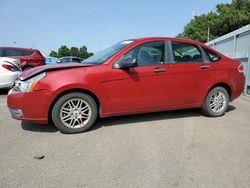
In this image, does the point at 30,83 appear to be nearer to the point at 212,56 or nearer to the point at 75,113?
the point at 75,113

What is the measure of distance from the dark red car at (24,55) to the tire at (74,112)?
8.38 metres

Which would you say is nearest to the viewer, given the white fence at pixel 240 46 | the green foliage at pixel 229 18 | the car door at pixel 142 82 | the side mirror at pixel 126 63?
the side mirror at pixel 126 63

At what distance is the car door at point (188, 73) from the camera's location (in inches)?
182

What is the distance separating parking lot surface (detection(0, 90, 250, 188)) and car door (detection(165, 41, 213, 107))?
0.47 meters

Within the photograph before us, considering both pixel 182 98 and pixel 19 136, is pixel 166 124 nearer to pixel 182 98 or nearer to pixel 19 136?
pixel 182 98

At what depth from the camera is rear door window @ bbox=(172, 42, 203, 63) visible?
15.4 feet

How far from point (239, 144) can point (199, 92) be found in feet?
4.88

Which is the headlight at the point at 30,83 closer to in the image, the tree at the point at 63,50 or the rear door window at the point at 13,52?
the rear door window at the point at 13,52

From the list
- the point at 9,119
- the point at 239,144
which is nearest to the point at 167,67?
the point at 239,144

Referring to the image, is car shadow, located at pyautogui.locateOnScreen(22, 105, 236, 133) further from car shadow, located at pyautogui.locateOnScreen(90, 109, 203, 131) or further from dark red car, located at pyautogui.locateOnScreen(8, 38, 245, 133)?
dark red car, located at pyautogui.locateOnScreen(8, 38, 245, 133)

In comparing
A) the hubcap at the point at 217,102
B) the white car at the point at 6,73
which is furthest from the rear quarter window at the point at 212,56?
the white car at the point at 6,73

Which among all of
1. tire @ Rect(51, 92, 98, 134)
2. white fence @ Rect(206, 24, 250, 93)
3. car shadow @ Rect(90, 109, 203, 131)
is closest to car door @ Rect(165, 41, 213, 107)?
car shadow @ Rect(90, 109, 203, 131)

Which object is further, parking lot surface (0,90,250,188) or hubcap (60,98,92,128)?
hubcap (60,98,92,128)

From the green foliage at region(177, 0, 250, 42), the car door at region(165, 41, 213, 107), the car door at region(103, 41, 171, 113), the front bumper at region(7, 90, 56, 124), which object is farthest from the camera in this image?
the green foliage at region(177, 0, 250, 42)
